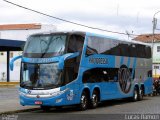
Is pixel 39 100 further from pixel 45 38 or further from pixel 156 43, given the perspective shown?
pixel 156 43

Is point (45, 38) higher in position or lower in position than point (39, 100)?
higher

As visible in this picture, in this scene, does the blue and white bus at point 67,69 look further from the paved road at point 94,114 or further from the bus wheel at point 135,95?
the bus wheel at point 135,95

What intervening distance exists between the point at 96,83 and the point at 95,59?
1240mm

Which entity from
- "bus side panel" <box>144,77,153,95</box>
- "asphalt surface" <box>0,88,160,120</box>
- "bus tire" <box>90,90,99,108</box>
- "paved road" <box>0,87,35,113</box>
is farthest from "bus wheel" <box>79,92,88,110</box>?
"bus side panel" <box>144,77,153,95</box>

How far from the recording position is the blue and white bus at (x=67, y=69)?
71.4ft

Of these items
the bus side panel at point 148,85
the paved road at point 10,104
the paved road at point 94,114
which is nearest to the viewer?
the paved road at point 94,114

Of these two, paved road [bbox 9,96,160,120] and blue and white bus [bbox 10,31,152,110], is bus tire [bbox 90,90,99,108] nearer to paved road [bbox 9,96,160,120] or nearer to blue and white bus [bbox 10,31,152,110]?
blue and white bus [bbox 10,31,152,110]

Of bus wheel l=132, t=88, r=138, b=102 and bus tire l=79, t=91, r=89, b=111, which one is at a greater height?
bus tire l=79, t=91, r=89, b=111

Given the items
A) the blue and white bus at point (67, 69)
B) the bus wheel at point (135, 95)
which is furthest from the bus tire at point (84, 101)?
the bus wheel at point (135, 95)

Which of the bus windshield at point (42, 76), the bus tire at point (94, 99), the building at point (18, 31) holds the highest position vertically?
the building at point (18, 31)

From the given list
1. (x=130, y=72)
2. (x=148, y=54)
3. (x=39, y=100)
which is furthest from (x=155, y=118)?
(x=148, y=54)

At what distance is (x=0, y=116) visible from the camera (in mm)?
19719

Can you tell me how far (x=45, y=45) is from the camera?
2255 cm

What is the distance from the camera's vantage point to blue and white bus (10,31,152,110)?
71.4 feet
